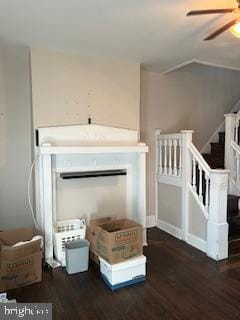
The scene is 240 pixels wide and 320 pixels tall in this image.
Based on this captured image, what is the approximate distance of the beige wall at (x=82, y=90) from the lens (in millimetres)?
3176

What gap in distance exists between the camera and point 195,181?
3600 millimetres

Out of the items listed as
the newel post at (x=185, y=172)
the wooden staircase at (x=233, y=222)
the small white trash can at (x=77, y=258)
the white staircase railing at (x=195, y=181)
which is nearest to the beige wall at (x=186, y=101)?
the white staircase railing at (x=195, y=181)

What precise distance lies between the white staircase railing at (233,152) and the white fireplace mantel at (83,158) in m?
1.44

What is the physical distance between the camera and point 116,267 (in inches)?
101

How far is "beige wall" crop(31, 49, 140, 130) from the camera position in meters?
3.18

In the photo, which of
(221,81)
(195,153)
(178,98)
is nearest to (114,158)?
(195,153)

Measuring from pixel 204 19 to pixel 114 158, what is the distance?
6.31 ft

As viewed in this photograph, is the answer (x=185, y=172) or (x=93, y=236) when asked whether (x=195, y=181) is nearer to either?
(x=185, y=172)

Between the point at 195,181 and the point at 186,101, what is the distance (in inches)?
66.2

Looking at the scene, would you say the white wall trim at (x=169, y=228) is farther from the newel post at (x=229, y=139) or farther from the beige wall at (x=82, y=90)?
the beige wall at (x=82, y=90)

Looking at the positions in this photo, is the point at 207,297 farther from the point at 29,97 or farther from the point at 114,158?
the point at 29,97

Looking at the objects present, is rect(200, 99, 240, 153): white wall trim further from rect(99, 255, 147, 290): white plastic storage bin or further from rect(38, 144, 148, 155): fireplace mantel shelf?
rect(99, 255, 147, 290): white plastic storage bin

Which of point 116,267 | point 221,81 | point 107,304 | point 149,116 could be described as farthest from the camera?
point 221,81

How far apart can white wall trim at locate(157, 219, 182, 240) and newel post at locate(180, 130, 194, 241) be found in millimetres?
145
